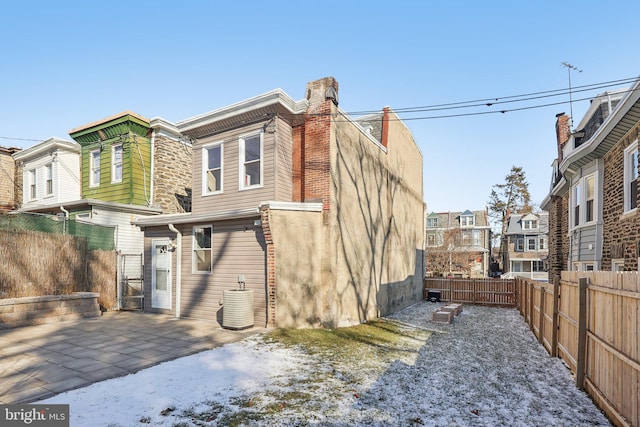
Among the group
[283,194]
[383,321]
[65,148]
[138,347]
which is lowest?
[383,321]

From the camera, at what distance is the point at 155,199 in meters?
16.1

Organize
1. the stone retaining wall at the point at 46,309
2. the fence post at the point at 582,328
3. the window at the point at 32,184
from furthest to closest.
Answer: the window at the point at 32,184 < the stone retaining wall at the point at 46,309 < the fence post at the point at 582,328

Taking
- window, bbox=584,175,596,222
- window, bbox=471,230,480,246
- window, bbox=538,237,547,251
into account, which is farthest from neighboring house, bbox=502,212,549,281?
window, bbox=584,175,596,222

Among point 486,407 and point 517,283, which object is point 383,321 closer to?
point 486,407

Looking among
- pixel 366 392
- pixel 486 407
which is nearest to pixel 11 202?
pixel 366 392

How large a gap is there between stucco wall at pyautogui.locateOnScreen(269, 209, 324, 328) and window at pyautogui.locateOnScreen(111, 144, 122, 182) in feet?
34.6

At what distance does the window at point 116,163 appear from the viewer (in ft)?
53.5

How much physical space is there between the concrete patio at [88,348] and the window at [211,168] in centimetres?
475

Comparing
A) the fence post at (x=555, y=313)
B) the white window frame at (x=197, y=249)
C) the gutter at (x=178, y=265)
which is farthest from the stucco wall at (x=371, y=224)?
the fence post at (x=555, y=313)

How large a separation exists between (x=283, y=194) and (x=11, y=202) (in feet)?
66.8

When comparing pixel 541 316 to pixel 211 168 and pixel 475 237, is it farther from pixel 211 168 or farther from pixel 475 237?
pixel 475 237

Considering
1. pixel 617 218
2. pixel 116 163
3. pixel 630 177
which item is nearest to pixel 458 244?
pixel 617 218

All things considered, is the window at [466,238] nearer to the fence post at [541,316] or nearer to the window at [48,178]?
the fence post at [541,316]

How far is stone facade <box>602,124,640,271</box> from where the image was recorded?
9.27 m
